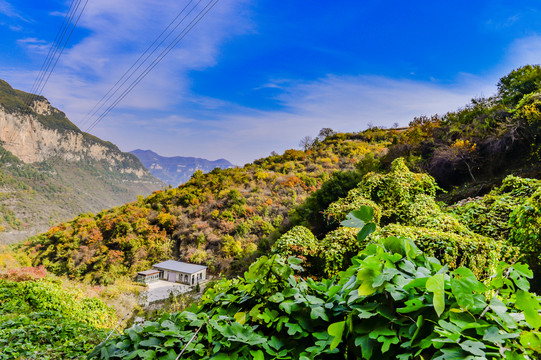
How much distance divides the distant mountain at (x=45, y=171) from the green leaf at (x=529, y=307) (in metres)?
27.6

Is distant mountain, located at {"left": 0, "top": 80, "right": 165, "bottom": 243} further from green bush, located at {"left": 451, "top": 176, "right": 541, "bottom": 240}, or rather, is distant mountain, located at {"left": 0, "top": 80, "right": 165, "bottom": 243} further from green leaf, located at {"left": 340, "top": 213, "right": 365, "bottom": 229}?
green leaf, located at {"left": 340, "top": 213, "right": 365, "bottom": 229}

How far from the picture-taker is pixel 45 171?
32344 millimetres

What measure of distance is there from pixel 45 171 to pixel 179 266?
94.1 ft

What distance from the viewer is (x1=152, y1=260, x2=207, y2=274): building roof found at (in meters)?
13.7

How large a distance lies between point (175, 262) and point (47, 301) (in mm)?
7709

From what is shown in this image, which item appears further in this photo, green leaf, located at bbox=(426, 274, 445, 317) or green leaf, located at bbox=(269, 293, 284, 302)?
green leaf, located at bbox=(269, 293, 284, 302)


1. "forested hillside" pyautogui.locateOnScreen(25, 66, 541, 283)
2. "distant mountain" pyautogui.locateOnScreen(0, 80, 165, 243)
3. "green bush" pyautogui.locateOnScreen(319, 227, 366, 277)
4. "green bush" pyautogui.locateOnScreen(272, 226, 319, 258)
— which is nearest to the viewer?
"green bush" pyautogui.locateOnScreen(319, 227, 366, 277)

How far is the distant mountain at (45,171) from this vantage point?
82.3 ft

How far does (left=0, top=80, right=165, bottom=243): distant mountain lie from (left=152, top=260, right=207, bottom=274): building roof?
13.6 meters

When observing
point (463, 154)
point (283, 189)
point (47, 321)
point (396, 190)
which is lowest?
point (47, 321)

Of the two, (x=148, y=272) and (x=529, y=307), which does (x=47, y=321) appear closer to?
(x=529, y=307)

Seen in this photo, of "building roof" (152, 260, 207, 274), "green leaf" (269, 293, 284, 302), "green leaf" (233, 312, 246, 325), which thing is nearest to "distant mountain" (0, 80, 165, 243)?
"building roof" (152, 260, 207, 274)

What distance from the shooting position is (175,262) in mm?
14898

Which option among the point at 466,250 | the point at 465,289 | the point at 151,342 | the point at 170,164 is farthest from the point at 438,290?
the point at 170,164
